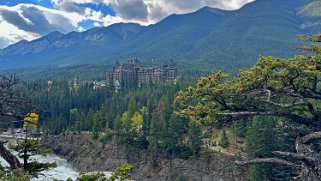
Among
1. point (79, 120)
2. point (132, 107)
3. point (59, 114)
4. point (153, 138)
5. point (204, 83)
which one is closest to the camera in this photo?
point (204, 83)

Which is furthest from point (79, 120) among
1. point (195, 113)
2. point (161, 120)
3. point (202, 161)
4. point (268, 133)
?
point (195, 113)

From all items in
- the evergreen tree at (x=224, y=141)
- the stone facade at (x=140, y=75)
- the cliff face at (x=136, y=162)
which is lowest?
the cliff face at (x=136, y=162)

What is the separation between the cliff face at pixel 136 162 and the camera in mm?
74125

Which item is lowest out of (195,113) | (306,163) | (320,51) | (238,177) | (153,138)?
(238,177)

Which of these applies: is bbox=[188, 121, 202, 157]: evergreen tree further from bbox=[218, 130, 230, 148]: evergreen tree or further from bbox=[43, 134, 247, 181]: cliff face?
bbox=[218, 130, 230, 148]: evergreen tree

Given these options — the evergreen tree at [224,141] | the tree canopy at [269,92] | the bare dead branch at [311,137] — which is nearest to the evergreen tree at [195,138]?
the evergreen tree at [224,141]

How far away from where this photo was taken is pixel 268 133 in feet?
209

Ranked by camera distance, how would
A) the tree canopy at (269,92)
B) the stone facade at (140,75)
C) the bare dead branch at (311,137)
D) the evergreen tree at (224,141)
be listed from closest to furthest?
1. the bare dead branch at (311,137)
2. the tree canopy at (269,92)
3. the evergreen tree at (224,141)
4. the stone facade at (140,75)

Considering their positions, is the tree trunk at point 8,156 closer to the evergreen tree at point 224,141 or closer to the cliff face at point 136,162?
the cliff face at point 136,162

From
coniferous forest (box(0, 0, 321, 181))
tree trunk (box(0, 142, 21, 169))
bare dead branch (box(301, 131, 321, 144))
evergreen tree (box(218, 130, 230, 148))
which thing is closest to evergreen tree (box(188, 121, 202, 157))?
coniferous forest (box(0, 0, 321, 181))

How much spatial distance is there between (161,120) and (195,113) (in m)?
71.5

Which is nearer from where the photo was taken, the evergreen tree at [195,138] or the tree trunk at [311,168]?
the tree trunk at [311,168]

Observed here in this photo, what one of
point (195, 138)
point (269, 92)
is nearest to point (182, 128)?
point (195, 138)

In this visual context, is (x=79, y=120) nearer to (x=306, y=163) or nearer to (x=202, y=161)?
(x=202, y=161)
